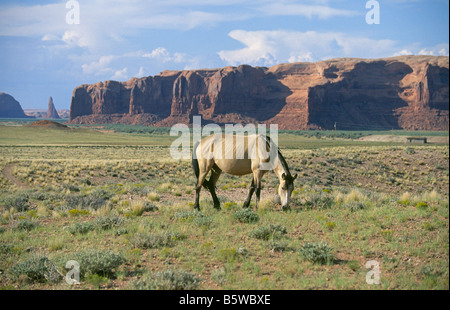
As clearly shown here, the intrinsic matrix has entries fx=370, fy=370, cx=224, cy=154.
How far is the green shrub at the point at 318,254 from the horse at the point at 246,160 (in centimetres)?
348

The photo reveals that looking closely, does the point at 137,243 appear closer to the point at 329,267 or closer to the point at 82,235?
the point at 82,235

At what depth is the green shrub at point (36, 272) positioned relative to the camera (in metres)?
6.91

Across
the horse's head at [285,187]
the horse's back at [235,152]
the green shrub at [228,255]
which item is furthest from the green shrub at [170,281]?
the horse's back at [235,152]

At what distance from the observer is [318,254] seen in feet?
23.7

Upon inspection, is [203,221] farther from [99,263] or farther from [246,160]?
[99,263]

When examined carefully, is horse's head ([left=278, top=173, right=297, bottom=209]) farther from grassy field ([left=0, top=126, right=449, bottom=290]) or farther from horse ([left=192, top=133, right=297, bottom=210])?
grassy field ([left=0, top=126, right=449, bottom=290])

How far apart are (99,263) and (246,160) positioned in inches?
221

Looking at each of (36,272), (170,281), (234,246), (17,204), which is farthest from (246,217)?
(17,204)

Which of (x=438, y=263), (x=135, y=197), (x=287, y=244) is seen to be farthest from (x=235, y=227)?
(x=135, y=197)

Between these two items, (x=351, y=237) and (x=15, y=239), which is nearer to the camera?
(x=351, y=237)

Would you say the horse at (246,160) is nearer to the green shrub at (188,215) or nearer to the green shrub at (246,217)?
the green shrub at (188,215)

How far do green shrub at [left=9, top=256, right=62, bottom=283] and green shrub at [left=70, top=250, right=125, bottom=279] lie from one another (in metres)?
0.46
